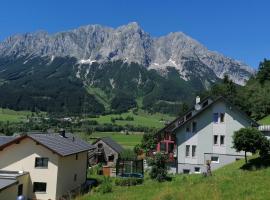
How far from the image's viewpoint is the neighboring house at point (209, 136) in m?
57.0

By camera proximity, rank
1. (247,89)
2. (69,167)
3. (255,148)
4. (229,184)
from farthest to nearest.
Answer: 1. (247,89)
2. (69,167)
3. (255,148)
4. (229,184)

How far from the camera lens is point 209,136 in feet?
191

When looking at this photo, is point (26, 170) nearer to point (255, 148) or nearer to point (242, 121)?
point (255, 148)

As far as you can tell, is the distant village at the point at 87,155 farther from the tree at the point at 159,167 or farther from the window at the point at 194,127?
the tree at the point at 159,167

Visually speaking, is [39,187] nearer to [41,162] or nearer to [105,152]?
[41,162]

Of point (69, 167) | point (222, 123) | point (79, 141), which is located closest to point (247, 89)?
point (222, 123)

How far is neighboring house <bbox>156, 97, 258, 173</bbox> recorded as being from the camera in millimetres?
57000

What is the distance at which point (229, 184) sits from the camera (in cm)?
3025

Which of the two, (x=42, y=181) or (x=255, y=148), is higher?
(x=255, y=148)

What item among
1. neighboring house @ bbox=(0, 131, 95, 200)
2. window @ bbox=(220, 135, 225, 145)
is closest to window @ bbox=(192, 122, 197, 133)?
window @ bbox=(220, 135, 225, 145)

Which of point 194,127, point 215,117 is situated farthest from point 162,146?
point 215,117

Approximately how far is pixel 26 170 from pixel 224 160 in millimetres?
26610

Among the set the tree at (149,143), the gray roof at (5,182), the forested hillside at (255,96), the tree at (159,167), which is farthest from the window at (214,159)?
the gray roof at (5,182)

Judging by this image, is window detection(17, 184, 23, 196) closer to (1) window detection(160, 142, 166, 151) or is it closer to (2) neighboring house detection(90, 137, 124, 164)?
(1) window detection(160, 142, 166, 151)
